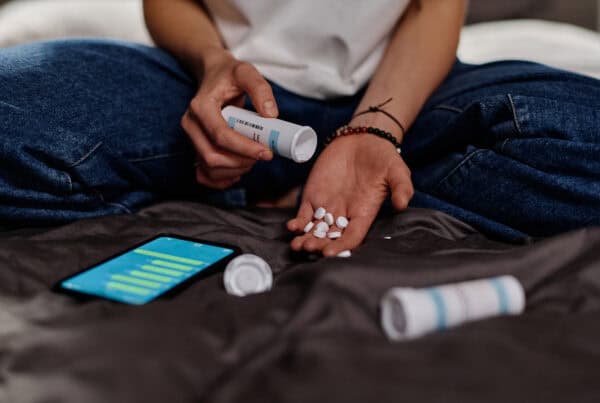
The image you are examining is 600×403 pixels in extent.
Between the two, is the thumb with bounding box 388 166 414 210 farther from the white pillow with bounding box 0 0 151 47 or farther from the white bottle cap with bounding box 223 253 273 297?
the white pillow with bounding box 0 0 151 47

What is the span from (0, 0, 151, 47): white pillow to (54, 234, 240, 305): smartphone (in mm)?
991

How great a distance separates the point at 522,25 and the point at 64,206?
128cm

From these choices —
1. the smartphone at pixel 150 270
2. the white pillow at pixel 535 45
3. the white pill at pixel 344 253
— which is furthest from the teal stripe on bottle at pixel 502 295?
the white pillow at pixel 535 45

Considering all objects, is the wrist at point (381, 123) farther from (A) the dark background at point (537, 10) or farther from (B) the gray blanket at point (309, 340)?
(A) the dark background at point (537, 10)

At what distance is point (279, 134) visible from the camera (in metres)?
0.72

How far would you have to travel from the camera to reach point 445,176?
0.82 m

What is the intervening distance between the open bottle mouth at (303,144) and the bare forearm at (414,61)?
6.3 inches

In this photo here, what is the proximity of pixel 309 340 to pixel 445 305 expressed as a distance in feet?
0.39

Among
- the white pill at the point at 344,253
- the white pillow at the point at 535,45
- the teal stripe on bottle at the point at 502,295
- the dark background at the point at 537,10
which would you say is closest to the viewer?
the teal stripe on bottle at the point at 502,295

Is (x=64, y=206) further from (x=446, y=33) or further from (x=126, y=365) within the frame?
(x=446, y=33)

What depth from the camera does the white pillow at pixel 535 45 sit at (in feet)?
4.35

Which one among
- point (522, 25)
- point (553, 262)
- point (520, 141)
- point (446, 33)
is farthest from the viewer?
point (522, 25)

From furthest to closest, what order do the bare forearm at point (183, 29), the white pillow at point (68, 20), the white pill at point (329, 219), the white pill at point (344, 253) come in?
the white pillow at point (68, 20)
the bare forearm at point (183, 29)
the white pill at point (329, 219)
the white pill at point (344, 253)

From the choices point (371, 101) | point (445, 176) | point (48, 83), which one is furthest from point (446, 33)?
point (48, 83)
